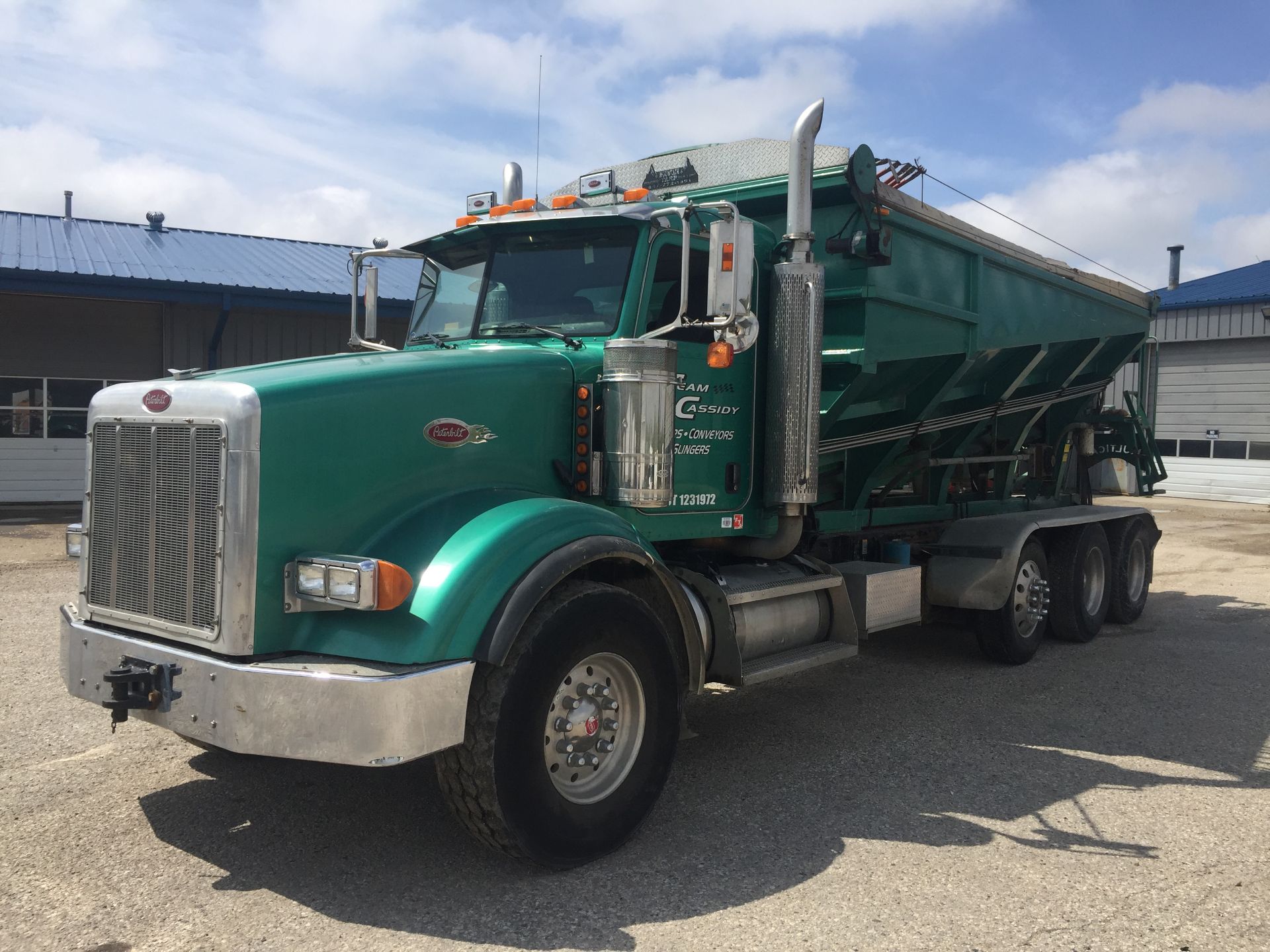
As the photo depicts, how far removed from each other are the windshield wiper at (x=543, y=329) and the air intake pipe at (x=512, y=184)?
1.90 meters

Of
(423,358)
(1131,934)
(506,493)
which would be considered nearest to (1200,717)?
(1131,934)

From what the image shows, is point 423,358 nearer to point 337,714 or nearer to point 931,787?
point 337,714

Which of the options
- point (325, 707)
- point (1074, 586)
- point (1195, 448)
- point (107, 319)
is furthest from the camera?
point (1195, 448)

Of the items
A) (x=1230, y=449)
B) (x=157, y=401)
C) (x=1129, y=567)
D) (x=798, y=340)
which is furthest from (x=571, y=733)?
(x=1230, y=449)

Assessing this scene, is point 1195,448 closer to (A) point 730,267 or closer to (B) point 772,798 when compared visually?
(B) point 772,798

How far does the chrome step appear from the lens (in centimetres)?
516

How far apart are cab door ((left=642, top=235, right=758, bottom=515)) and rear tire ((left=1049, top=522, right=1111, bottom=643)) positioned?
13.5ft

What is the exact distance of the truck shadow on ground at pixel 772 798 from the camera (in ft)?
12.4

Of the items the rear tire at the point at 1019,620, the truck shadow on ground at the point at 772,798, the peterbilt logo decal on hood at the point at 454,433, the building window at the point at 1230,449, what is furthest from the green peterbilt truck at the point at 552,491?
the building window at the point at 1230,449

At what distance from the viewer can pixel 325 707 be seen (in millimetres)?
3484

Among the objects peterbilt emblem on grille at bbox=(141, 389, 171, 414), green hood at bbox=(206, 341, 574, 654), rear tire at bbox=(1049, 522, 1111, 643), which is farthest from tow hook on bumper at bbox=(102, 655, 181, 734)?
rear tire at bbox=(1049, 522, 1111, 643)

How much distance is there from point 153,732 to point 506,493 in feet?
9.06

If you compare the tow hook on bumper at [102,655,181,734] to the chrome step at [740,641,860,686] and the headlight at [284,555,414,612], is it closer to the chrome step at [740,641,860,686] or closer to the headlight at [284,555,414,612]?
the headlight at [284,555,414,612]

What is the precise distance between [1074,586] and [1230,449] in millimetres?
18723
